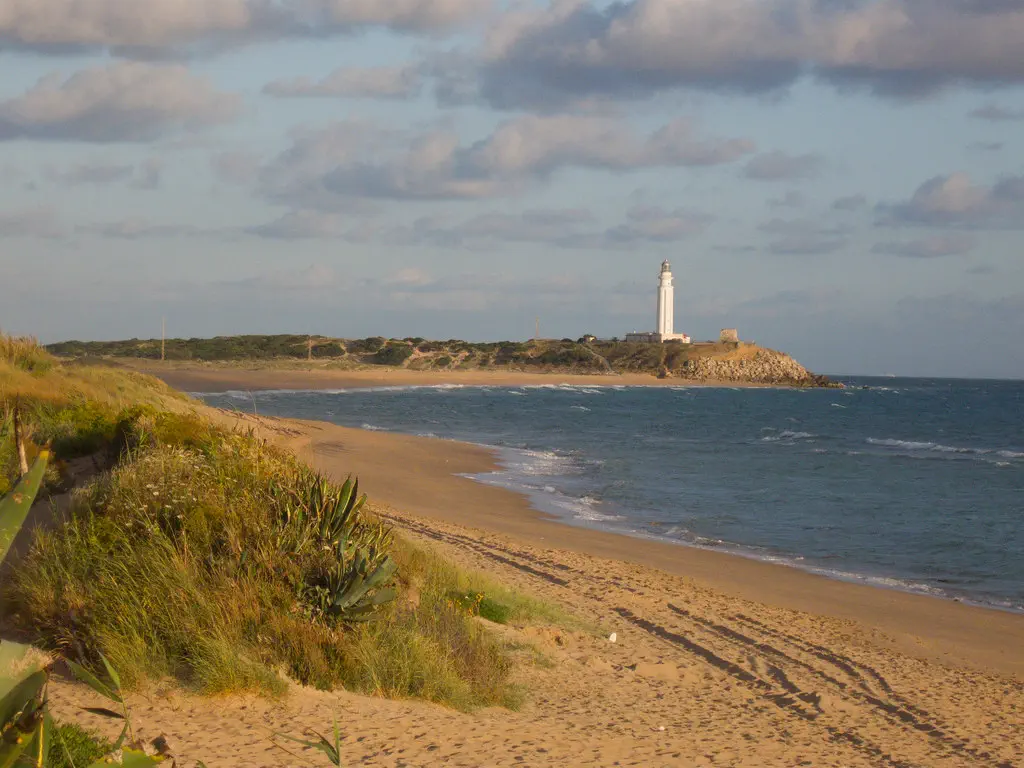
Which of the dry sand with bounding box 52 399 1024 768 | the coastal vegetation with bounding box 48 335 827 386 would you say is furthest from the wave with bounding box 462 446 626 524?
the coastal vegetation with bounding box 48 335 827 386

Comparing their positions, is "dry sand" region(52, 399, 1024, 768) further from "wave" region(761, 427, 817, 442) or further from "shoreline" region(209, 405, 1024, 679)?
"wave" region(761, 427, 817, 442)

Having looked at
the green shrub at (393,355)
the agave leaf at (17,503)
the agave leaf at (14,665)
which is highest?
the green shrub at (393,355)

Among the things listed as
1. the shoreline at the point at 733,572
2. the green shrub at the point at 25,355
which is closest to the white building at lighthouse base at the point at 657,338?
the shoreline at the point at 733,572

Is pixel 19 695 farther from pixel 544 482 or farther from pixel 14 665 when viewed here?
pixel 544 482

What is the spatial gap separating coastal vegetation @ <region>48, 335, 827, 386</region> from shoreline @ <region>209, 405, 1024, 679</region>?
79781 mm

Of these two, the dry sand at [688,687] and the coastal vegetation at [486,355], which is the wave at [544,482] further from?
the coastal vegetation at [486,355]

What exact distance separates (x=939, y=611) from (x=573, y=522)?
7.85 m

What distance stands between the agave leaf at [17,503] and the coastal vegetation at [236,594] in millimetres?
3393

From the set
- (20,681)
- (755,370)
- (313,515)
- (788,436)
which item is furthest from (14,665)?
(755,370)

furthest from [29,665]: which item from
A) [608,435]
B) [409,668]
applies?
[608,435]

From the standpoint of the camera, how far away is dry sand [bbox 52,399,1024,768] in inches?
239

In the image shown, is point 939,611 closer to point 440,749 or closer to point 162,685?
point 440,749

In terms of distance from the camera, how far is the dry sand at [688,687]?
19.9 feet

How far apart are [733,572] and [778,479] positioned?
13845 millimetres
